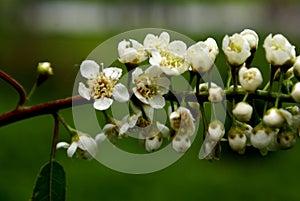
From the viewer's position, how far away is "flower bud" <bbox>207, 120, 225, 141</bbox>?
4.32ft

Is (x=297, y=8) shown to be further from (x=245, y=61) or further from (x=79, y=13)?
(x=245, y=61)

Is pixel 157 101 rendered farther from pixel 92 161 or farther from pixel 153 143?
pixel 92 161

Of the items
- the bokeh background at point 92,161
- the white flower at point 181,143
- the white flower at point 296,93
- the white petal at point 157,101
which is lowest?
the bokeh background at point 92,161

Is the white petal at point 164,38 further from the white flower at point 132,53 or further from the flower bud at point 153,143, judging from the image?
the flower bud at point 153,143

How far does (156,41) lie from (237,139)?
0.25 m

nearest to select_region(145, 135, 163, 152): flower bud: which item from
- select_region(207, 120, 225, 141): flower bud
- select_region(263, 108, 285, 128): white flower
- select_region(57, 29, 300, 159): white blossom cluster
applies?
select_region(57, 29, 300, 159): white blossom cluster

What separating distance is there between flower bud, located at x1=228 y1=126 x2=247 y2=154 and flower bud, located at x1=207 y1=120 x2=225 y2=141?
0.02m

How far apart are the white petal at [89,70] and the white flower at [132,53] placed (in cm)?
6

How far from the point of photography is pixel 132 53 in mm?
1352

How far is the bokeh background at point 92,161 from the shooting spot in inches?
189

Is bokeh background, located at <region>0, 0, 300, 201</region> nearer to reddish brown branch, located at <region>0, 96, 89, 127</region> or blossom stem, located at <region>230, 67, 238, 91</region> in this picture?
reddish brown branch, located at <region>0, 96, 89, 127</region>

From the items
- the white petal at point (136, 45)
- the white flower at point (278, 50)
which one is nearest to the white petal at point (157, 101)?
the white petal at point (136, 45)

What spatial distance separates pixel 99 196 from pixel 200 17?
953cm

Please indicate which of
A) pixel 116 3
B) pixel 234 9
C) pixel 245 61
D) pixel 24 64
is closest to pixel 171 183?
pixel 24 64
